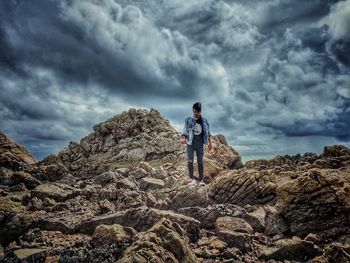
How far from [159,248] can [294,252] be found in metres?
4.01

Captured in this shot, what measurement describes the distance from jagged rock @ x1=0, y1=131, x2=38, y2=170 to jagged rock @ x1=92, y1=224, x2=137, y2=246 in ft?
88.5

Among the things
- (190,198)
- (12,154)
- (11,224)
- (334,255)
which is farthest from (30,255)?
(12,154)

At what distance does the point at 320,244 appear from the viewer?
869 centimetres

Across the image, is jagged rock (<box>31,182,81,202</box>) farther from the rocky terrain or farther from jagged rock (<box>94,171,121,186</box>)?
jagged rock (<box>94,171,121,186</box>)

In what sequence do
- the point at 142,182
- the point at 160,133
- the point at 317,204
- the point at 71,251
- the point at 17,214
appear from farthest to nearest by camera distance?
the point at 160,133 → the point at 142,182 → the point at 17,214 → the point at 317,204 → the point at 71,251

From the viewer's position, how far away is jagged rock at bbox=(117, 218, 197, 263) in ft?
A: 21.6

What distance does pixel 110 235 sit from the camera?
9.05 m

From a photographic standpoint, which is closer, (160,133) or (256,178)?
(256,178)

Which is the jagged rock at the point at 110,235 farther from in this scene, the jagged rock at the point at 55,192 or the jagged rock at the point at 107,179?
the jagged rock at the point at 107,179

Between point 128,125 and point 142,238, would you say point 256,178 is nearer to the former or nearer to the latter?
point 142,238

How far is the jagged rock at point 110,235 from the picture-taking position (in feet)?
29.2

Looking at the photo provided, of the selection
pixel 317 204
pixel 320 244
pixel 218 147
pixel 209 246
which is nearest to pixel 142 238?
pixel 209 246

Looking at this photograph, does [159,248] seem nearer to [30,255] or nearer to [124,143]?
[30,255]

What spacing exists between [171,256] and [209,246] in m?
2.36
